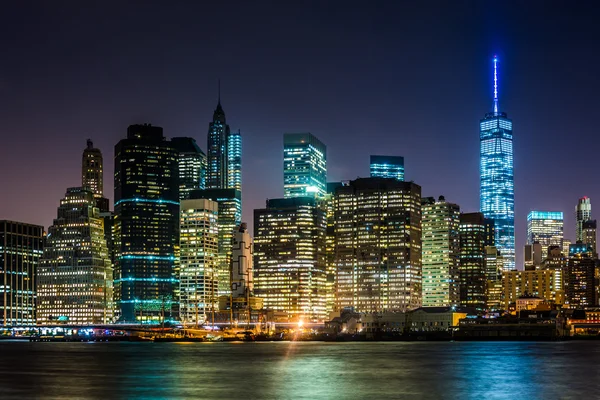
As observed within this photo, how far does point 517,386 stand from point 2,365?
83982 millimetres

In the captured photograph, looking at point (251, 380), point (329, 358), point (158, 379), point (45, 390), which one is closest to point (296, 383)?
point (251, 380)

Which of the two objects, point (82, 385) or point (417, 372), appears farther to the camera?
point (417, 372)

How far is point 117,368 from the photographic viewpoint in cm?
13938

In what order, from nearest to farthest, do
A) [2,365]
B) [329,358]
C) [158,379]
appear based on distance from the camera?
[158,379] < [2,365] < [329,358]

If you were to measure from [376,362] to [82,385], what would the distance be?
55.0 m

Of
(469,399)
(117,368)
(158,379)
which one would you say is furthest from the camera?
(117,368)

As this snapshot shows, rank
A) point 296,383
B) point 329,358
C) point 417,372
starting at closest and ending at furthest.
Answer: point 296,383, point 417,372, point 329,358

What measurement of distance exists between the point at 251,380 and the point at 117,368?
1366 inches

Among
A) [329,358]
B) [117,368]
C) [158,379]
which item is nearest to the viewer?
[158,379]

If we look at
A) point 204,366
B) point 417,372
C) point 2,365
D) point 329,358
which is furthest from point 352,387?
point 2,365

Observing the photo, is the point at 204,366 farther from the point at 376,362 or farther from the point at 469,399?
the point at 469,399

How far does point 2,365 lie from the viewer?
149 meters

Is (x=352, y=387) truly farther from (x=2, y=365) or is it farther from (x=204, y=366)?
(x=2, y=365)

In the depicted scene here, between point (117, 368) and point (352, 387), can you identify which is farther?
point (117, 368)
